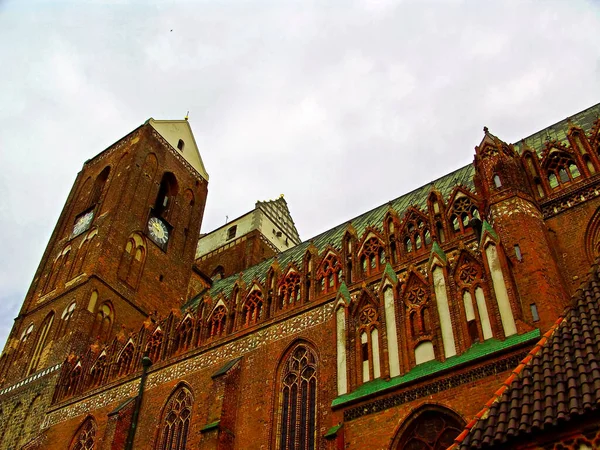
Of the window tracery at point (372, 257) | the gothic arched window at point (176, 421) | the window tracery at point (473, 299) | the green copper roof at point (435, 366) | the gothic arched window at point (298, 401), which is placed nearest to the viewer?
the green copper roof at point (435, 366)

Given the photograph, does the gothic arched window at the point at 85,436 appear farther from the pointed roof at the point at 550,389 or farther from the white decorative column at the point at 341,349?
the pointed roof at the point at 550,389

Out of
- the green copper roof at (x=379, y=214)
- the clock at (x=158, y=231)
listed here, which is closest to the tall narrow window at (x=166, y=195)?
the clock at (x=158, y=231)

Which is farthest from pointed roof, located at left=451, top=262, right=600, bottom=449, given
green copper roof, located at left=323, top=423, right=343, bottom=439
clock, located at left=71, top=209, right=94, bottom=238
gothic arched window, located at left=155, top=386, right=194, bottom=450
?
clock, located at left=71, top=209, right=94, bottom=238

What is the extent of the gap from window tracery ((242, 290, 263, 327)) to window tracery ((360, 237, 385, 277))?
3.69 m

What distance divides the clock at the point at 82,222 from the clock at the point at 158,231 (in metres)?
2.75

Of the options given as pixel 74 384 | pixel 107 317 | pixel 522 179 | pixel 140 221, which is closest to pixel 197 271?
pixel 140 221

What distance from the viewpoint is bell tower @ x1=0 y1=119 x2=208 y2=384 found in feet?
82.7

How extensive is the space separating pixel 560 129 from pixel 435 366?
34.0ft

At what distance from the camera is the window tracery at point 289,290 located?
59.5ft

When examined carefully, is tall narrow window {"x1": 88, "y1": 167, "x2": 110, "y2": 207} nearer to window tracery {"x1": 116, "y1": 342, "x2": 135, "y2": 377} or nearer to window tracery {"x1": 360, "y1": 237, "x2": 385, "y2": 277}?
window tracery {"x1": 116, "y1": 342, "x2": 135, "y2": 377}

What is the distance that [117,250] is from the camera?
89.0 feet

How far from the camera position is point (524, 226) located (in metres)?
13.5

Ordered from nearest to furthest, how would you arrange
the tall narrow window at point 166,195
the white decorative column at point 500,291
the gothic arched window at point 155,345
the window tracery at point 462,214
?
the white decorative column at point 500,291 < the window tracery at point 462,214 < the gothic arched window at point 155,345 < the tall narrow window at point 166,195

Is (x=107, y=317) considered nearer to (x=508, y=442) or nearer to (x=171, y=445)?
(x=171, y=445)
